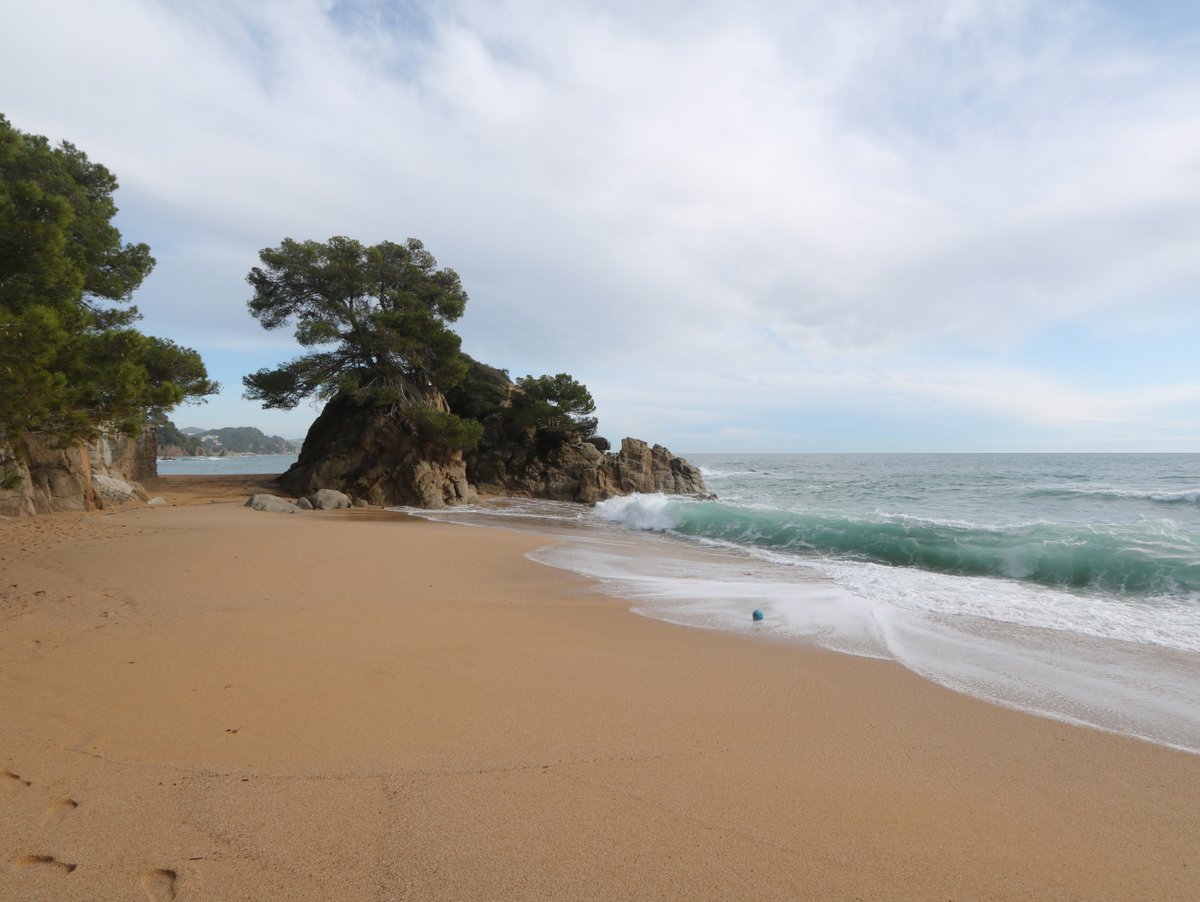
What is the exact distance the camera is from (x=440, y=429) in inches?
870

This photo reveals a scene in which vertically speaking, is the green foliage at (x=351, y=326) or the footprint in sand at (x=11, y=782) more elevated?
the green foliage at (x=351, y=326)

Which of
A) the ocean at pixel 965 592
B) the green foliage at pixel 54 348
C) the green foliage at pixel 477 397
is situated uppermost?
the green foliage at pixel 477 397

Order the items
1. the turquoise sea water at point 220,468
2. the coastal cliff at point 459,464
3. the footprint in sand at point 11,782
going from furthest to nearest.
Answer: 1. the turquoise sea water at point 220,468
2. the coastal cliff at point 459,464
3. the footprint in sand at point 11,782

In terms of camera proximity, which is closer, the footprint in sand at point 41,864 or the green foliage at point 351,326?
the footprint in sand at point 41,864

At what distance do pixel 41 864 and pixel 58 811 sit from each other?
34cm

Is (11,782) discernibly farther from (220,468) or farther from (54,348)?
(220,468)

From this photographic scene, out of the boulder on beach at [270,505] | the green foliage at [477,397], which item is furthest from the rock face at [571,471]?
the boulder on beach at [270,505]

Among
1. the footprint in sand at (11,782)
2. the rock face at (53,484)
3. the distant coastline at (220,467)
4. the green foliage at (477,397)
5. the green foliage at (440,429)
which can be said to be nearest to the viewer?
the footprint in sand at (11,782)

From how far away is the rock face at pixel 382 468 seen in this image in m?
22.0

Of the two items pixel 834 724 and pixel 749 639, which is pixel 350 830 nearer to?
pixel 834 724

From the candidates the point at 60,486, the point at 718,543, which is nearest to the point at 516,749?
the point at 718,543

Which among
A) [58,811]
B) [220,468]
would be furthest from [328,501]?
[220,468]

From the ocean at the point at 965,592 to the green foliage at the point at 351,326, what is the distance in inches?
344

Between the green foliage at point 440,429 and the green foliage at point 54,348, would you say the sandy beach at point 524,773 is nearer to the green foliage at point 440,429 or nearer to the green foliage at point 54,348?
the green foliage at point 54,348
